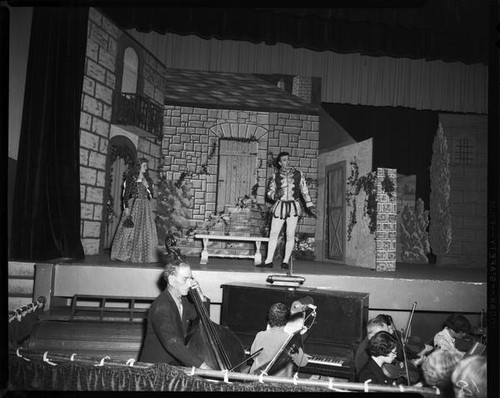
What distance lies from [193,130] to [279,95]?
1.21 meters

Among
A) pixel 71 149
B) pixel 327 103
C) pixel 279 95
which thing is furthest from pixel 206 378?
pixel 327 103

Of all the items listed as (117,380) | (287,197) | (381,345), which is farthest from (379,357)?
(287,197)

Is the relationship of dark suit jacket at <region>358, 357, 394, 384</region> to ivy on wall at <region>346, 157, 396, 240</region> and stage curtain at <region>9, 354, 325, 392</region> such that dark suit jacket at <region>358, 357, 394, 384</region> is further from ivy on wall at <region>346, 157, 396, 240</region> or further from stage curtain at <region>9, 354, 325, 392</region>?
ivy on wall at <region>346, 157, 396, 240</region>

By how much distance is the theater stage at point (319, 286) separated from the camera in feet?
10.9

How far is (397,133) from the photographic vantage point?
6.50 meters

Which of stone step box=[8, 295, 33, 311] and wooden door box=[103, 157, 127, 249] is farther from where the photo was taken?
wooden door box=[103, 157, 127, 249]

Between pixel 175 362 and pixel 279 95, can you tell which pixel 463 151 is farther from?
pixel 175 362

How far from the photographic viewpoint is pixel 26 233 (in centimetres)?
348

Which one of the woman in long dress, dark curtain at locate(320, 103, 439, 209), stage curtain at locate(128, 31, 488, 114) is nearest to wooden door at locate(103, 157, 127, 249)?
the woman in long dress

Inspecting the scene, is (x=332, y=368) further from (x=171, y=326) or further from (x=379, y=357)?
(x=171, y=326)

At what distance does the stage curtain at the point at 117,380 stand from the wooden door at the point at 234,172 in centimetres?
284

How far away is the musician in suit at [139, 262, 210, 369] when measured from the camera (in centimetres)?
239

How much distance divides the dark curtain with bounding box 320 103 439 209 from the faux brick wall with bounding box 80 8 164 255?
287cm

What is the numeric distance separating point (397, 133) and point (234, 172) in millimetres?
2535
